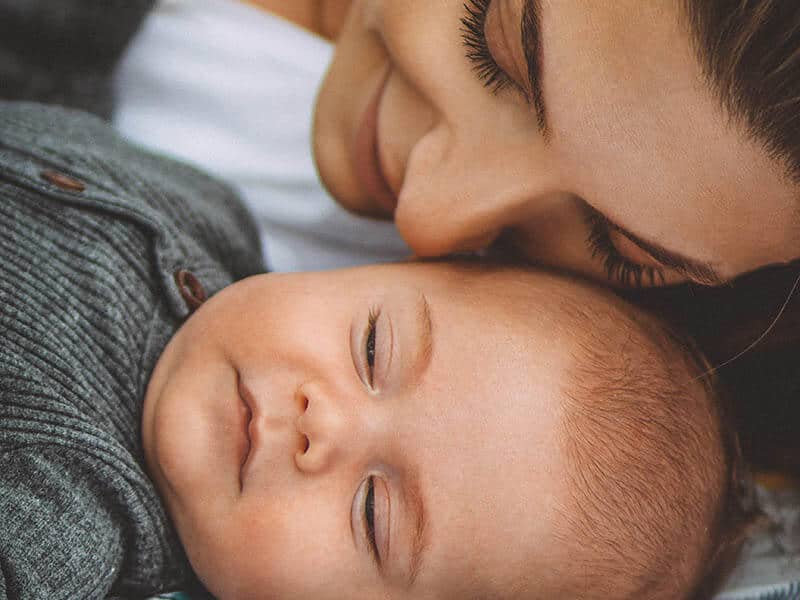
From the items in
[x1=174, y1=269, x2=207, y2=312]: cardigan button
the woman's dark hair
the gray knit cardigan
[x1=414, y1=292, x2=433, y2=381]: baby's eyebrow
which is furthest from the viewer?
[x1=174, y1=269, x2=207, y2=312]: cardigan button

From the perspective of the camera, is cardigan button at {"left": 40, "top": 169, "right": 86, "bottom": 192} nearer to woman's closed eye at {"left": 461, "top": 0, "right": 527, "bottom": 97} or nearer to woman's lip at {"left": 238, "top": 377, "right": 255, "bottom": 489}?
woman's lip at {"left": 238, "top": 377, "right": 255, "bottom": 489}

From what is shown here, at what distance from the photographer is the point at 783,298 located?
1.13 meters

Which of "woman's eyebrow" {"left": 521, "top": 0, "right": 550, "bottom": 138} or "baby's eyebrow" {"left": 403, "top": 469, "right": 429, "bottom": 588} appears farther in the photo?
"baby's eyebrow" {"left": 403, "top": 469, "right": 429, "bottom": 588}

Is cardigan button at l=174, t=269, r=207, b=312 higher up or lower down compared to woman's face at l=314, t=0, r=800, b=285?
lower down

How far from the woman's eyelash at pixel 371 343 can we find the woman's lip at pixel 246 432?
6.1 inches

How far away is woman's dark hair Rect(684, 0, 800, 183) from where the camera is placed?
71 centimetres

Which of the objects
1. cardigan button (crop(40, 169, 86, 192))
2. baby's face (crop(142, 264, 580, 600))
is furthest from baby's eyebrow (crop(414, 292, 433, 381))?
cardigan button (crop(40, 169, 86, 192))

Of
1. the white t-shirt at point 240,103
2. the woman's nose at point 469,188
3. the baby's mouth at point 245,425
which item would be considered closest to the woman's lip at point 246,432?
the baby's mouth at point 245,425

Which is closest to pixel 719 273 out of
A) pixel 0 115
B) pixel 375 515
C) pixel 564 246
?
pixel 564 246

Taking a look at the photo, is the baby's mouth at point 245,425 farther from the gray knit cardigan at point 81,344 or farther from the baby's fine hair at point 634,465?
the baby's fine hair at point 634,465

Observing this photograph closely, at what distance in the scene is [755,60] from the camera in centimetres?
73

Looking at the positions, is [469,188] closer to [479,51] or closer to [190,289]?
[479,51]

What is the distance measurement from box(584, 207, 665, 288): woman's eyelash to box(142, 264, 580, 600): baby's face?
3.8 inches

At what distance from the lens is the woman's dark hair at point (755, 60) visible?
713 millimetres
